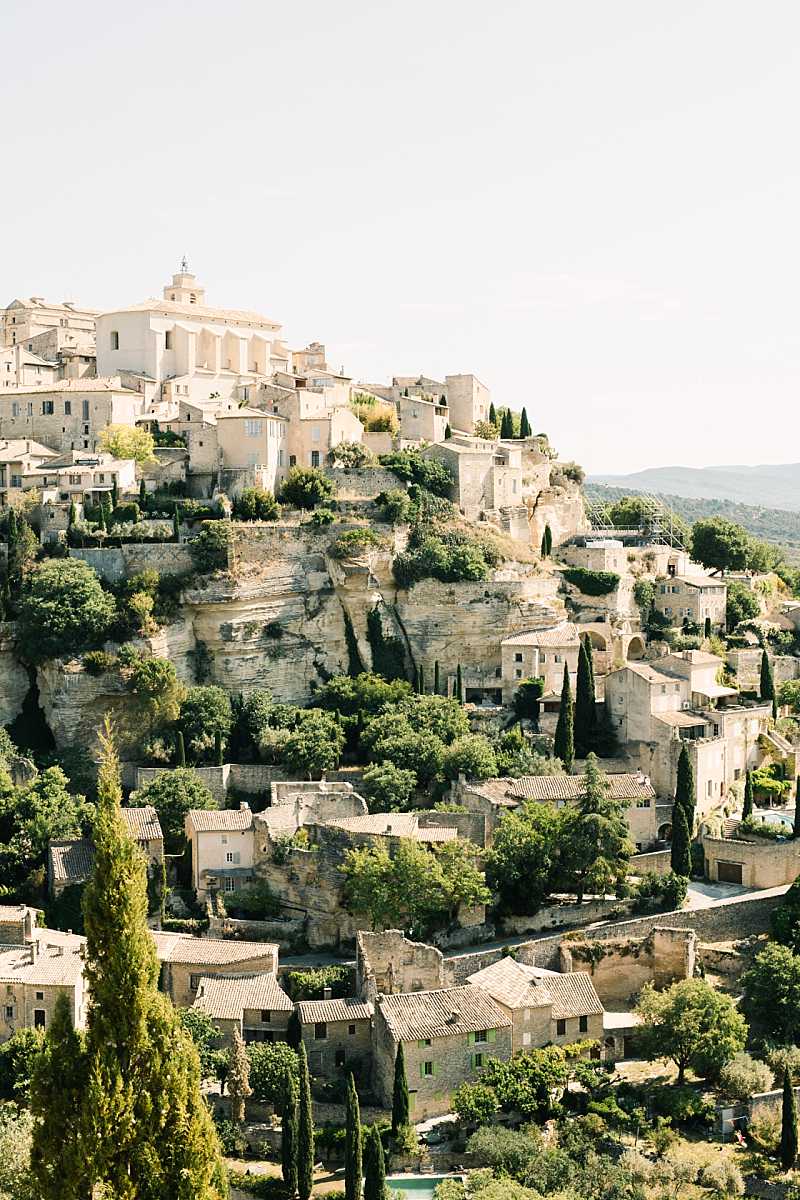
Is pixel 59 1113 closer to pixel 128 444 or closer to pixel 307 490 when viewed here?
pixel 307 490

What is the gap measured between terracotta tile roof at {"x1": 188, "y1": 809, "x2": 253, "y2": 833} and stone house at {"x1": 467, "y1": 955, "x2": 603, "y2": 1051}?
8.61 metres

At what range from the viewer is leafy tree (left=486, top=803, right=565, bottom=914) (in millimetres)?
38531

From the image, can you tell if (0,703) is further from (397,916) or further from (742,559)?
(742,559)

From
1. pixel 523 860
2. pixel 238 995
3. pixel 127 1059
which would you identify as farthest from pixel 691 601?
pixel 127 1059

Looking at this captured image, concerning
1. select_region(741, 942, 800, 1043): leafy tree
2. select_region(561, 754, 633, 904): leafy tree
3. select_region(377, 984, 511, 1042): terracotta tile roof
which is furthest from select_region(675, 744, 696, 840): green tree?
select_region(377, 984, 511, 1042): terracotta tile roof

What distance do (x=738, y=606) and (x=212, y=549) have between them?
68.2 ft

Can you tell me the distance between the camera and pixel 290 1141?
2992 cm

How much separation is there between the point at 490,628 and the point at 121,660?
1280cm

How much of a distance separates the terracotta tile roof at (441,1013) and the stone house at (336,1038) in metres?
0.81

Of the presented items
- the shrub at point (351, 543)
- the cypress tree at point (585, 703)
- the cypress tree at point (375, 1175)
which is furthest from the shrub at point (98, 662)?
the cypress tree at point (375, 1175)

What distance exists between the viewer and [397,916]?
37781 millimetres

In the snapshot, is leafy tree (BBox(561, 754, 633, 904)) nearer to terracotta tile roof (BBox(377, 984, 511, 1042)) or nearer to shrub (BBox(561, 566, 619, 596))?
terracotta tile roof (BBox(377, 984, 511, 1042))

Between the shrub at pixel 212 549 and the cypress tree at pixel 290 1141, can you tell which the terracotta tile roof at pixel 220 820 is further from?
the shrub at pixel 212 549

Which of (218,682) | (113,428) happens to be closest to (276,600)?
A: (218,682)
